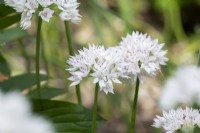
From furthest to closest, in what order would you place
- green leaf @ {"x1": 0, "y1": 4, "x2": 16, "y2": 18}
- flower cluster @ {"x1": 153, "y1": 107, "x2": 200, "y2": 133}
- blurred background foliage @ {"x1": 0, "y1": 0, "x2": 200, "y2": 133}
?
blurred background foliage @ {"x1": 0, "y1": 0, "x2": 200, "y2": 133}, green leaf @ {"x1": 0, "y1": 4, "x2": 16, "y2": 18}, flower cluster @ {"x1": 153, "y1": 107, "x2": 200, "y2": 133}

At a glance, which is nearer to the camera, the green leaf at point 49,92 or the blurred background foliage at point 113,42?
the green leaf at point 49,92

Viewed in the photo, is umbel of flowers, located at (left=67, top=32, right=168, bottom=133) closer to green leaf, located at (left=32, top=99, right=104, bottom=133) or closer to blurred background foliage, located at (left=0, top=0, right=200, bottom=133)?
green leaf, located at (left=32, top=99, right=104, bottom=133)

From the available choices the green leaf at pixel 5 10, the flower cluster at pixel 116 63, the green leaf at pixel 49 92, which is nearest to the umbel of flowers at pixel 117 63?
the flower cluster at pixel 116 63

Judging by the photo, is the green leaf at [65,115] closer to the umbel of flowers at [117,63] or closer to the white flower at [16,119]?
the umbel of flowers at [117,63]

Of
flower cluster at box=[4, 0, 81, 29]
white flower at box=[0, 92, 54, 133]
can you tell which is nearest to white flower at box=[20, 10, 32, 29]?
flower cluster at box=[4, 0, 81, 29]

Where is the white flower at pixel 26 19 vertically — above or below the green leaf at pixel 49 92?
above

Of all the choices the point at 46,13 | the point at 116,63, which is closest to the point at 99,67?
the point at 116,63

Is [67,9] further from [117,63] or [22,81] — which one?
[22,81]
